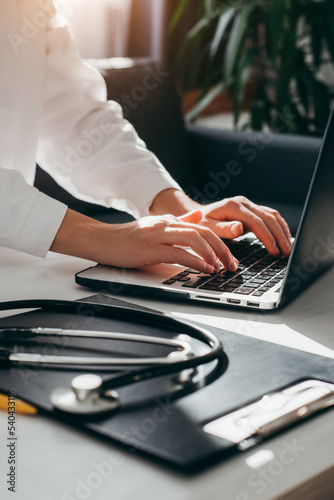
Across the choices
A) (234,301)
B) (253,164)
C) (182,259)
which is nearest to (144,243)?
(182,259)

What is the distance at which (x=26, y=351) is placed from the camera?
0.56m

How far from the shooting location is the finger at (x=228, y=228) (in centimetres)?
89

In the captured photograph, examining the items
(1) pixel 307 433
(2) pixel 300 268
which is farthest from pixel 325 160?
(1) pixel 307 433

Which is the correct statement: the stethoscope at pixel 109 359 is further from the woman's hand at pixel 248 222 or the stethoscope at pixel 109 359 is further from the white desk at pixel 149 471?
the woman's hand at pixel 248 222

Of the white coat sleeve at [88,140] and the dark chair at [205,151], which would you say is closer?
the white coat sleeve at [88,140]

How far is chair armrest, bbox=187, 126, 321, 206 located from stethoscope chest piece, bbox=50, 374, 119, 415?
172 centimetres

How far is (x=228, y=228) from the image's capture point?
35.4 inches

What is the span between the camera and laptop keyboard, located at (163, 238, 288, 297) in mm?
739

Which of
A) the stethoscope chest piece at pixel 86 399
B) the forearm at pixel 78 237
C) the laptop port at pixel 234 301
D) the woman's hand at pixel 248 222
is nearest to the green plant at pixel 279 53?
the woman's hand at pixel 248 222

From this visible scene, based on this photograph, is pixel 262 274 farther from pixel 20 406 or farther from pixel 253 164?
pixel 253 164

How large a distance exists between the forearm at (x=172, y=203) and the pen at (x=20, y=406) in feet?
1.96

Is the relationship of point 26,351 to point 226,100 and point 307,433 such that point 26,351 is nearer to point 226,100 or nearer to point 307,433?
point 307,433

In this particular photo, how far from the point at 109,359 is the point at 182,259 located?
283 mm

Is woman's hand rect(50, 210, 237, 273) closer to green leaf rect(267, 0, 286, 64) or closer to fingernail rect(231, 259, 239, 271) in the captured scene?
fingernail rect(231, 259, 239, 271)
